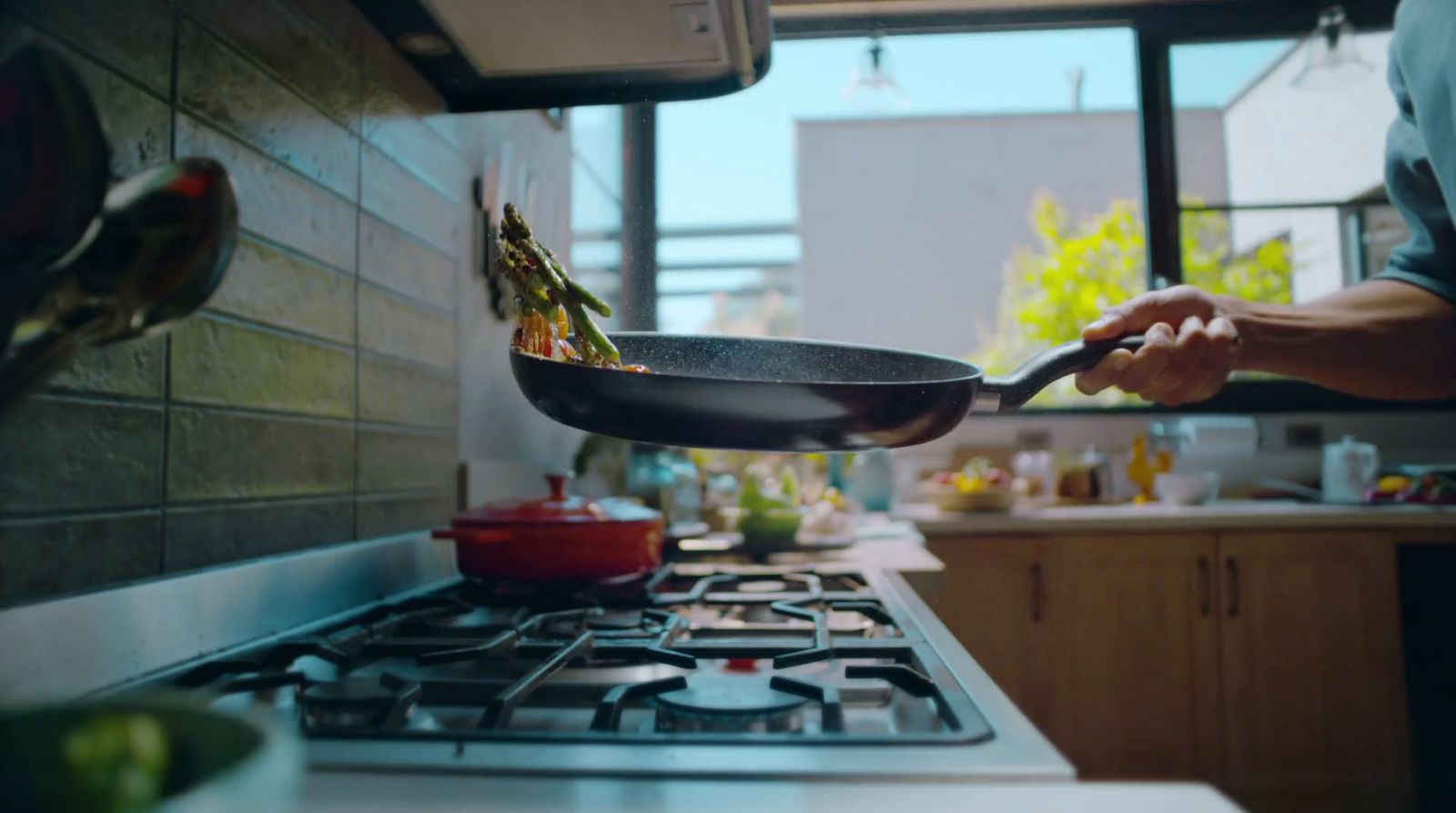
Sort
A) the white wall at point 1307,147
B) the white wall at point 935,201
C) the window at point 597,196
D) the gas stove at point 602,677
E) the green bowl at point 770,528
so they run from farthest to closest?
the white wall at point 935,201, the white wall at point 1307,147, the window at point 597,196, the green bowl at point 770,528, the gas stove at point 602,677

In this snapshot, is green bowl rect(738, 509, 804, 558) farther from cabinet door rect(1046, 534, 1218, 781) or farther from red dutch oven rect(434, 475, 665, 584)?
cabinet door rect(1046, 534, 1218, 781)

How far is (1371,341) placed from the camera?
0.93 metres

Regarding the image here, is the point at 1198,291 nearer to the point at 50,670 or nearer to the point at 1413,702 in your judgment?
the point at 50,670

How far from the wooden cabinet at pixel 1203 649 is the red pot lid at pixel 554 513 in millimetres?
1173

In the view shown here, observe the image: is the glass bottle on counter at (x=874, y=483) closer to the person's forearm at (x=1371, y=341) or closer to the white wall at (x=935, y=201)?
the person's forearm at (x=1371, y=341)

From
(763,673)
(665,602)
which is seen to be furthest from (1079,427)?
(763,673)

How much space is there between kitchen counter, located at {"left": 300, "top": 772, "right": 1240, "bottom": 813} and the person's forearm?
69cm

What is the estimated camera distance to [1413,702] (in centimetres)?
192

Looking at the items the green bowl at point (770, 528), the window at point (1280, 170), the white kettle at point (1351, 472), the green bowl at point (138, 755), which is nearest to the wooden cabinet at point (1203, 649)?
the white kettle at point (1351, 472)

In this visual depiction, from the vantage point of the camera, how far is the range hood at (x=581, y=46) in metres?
0.80

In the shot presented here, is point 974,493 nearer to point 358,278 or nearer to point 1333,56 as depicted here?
point 358,278

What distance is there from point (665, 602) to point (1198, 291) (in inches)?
22.6

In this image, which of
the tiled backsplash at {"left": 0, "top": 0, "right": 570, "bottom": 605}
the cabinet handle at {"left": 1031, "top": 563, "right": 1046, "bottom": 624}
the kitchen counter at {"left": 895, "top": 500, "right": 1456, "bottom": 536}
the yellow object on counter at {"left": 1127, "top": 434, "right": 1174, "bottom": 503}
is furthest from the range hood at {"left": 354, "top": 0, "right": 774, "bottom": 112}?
the yellow object on counter at {"left": 1127, "top": 434, "right": 1174, "bottom": 503}

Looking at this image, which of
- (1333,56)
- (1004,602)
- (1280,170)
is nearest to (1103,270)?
(1280,170)
